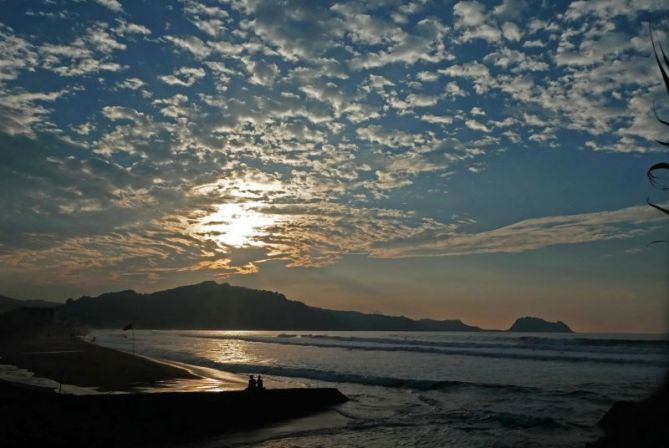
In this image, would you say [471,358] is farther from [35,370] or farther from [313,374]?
[35,370]

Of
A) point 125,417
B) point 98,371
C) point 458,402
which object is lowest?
point 458,402

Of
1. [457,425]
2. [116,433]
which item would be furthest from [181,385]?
[457,425]

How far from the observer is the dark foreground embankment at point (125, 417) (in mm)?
13133

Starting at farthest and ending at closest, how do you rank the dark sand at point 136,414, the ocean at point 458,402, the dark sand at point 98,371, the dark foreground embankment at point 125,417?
the dark sand at point 98,371 → the ocean at point 458,402 → the dark sand at point 136,414 → the dark foreground embankment at point 125,417

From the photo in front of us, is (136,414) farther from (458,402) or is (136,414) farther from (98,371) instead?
(98,371)

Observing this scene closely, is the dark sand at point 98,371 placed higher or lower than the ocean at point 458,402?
higher

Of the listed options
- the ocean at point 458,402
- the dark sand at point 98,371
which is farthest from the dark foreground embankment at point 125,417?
the dark sand at point 98,371

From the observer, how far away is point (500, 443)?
1684 cm

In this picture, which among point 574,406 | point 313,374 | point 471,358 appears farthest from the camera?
point 471,358

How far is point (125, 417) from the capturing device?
51.7ft

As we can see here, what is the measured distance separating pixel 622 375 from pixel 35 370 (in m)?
39.7

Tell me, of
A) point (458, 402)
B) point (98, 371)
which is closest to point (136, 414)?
point (458, 402)

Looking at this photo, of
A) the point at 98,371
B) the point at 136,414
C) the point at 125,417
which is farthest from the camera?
the point at 98,371

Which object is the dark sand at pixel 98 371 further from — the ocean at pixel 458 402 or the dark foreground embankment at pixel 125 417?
the dark foreground embankment at pixel 125 417
